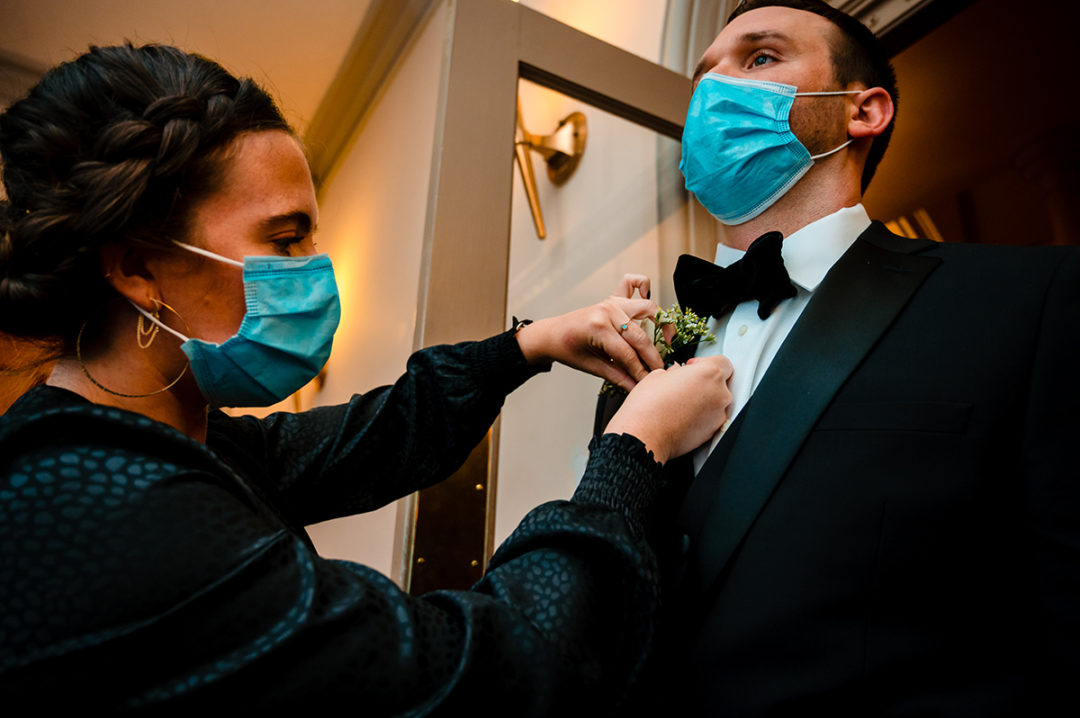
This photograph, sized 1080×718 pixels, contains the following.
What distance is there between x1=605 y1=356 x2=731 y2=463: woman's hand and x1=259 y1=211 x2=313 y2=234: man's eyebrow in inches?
23.0

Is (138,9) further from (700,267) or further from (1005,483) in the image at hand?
A: (1005,483)

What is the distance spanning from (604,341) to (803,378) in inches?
13.4

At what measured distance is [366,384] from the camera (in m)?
2.89

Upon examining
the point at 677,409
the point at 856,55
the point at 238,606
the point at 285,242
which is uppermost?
the point at 856,55

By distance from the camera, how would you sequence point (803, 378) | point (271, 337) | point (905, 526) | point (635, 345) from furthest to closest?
point (635, 345)
point (271, 337)
point (803, 378)
point (905, 526)

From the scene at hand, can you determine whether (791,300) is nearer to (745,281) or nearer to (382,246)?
(745,281)

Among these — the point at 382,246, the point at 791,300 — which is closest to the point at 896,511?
the point at 791,300

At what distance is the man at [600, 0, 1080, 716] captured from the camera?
0.78 metres

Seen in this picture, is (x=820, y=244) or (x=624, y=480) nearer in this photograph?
(x=624, y=480)

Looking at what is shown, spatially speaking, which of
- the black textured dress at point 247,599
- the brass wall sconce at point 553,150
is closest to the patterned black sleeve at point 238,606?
the black textured dress at point 247,599

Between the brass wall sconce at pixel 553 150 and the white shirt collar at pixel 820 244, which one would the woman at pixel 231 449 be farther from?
the brass wall sconce at pixel 553 150

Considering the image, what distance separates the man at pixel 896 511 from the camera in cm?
78

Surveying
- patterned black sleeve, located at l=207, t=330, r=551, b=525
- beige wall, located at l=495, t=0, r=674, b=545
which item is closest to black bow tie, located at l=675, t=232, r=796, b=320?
patterned black sleeve, located at l=207, t=330, r=551, b=525

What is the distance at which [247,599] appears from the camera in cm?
69
